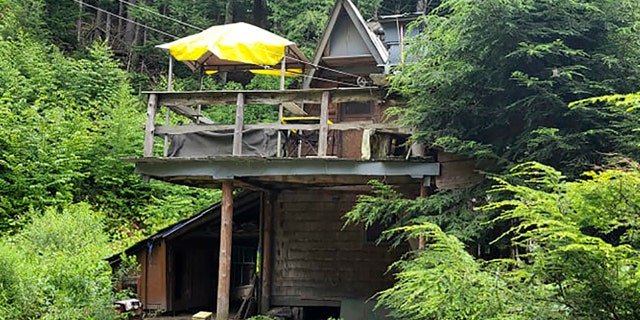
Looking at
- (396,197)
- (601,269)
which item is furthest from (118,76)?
(601,269)

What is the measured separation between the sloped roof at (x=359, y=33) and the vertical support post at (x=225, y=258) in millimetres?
4200

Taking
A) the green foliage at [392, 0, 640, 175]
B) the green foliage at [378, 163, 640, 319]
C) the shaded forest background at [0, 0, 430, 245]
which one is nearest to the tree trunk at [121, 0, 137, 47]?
the shaded forest background at [0, 0, 430, 245]

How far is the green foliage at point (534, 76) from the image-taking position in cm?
714

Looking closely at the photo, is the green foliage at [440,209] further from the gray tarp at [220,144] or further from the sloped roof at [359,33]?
the sloped roof at [359,33]

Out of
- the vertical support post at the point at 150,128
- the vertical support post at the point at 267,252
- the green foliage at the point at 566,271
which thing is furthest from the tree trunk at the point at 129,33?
the green foliage at the point at 566,271

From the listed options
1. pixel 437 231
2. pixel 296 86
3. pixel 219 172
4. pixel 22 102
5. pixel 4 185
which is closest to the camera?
pixel 437 231

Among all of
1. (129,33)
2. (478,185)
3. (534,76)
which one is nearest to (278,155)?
(478,185)

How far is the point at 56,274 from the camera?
8320 mm

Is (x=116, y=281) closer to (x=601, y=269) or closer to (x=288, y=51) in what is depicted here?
(x=288, y=51)

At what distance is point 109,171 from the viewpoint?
56.1 ft

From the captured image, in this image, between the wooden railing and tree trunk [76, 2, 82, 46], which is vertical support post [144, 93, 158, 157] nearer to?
the wooden railing

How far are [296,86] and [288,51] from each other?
1099cm

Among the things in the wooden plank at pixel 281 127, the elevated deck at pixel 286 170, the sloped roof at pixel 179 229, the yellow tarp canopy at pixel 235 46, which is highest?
the yellow tarp canopy at pixel 235 46

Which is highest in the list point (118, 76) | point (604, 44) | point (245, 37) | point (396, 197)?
point (118, 76)
